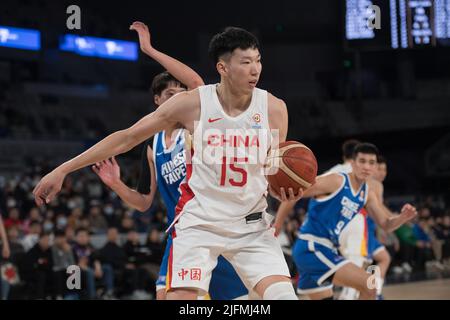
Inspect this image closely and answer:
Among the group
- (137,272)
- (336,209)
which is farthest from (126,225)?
(336,209)

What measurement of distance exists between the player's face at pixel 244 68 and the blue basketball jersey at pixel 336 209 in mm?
2608

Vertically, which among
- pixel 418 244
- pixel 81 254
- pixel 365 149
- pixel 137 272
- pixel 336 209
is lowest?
pixel 137 272

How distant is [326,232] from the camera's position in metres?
5.98

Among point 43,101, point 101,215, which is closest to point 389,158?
point 43,101

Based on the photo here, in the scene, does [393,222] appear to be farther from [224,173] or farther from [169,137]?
[224,173]

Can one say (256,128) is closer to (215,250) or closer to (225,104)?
(225,104)

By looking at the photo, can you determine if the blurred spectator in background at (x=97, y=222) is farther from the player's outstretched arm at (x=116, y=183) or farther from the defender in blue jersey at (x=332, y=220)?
the player's outstretched arm at (x=116, y=183)

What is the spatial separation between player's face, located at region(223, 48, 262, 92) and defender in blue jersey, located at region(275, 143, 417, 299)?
2.35m

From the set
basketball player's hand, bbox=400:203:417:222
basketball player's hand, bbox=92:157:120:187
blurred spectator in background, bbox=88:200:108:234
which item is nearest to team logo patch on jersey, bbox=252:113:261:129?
basketball player's hand, bbox=92:157:120:187

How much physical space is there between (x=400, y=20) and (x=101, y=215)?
5133 mm

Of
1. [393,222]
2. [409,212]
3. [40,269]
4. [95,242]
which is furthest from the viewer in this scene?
[95,242]

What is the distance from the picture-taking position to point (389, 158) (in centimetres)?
1952

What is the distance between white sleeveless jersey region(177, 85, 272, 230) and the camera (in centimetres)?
341

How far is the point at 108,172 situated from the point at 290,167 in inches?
50.7
